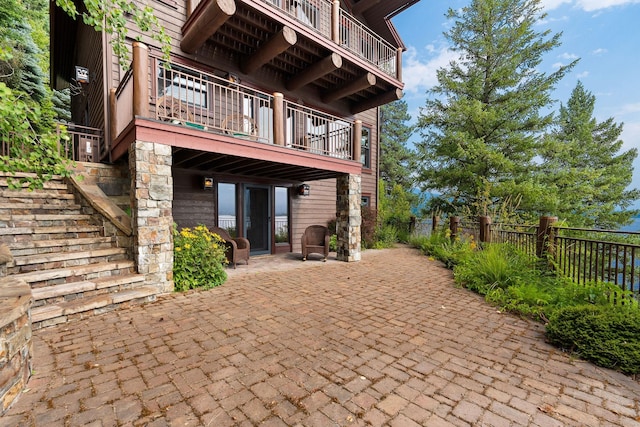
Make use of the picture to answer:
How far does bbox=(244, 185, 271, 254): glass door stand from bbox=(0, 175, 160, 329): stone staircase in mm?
3578

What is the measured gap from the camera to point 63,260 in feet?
11.9

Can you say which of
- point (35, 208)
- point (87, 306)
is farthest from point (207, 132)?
point (35, 208)

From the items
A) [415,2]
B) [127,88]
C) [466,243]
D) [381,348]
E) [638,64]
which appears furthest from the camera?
[638,64]

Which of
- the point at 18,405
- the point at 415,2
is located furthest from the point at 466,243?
the point at 415,2

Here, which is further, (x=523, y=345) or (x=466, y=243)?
(x=466, y=243)

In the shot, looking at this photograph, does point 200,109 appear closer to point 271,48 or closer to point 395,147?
point 271,48

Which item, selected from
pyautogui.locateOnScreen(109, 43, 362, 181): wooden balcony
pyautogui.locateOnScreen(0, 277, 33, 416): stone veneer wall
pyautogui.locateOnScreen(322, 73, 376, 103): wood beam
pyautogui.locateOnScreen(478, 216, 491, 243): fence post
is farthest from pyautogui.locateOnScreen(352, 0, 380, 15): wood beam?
pyautogui.locateOnScreen(0, 277, 33, 416): stone veneer wall

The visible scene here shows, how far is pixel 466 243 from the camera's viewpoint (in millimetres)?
6859

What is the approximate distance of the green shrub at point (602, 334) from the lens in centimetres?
236

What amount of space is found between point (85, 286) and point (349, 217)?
5.04 metres

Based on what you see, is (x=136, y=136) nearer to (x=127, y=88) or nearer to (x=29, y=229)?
(x=127, y=88)

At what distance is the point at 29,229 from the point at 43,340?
2.21 meters

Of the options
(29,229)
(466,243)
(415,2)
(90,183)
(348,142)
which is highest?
(415,2)

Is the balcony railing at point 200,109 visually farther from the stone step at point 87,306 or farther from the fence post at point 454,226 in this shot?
the fence post at point 454,226
